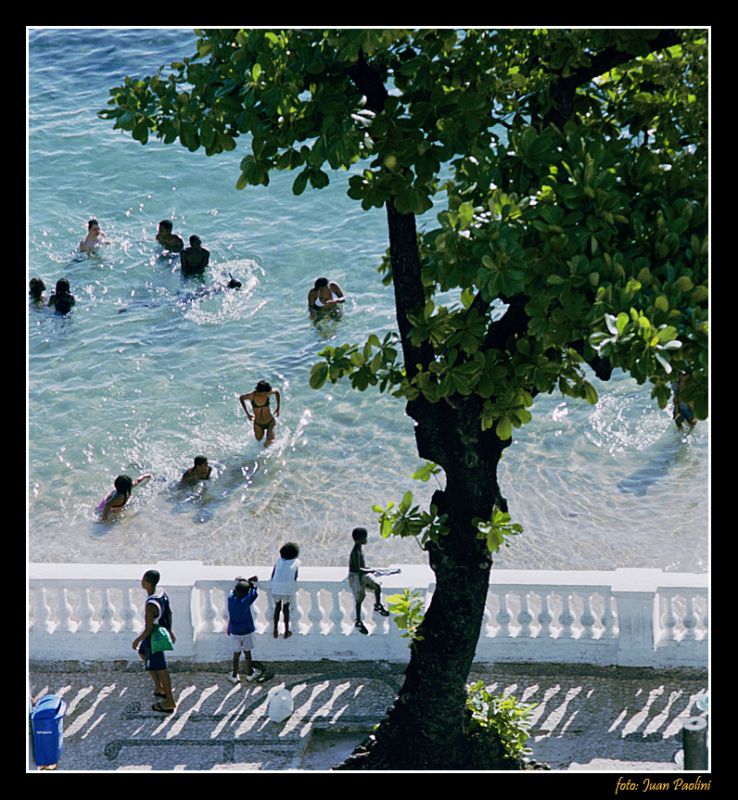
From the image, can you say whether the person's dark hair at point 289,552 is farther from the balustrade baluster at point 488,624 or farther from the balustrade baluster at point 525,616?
the balustrade baluster at point 525,616

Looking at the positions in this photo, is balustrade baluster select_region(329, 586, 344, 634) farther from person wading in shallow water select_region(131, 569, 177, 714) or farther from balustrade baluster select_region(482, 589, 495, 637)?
person wading in shallow water select_region(131, 569, 177, 714)

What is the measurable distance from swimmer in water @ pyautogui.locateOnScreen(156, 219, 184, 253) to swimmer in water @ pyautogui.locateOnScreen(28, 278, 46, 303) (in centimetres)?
241

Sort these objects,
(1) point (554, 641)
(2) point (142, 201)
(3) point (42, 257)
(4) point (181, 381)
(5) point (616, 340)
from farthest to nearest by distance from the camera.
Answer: (2) point (142, 201) < (3) point (42, 257) < (4) point (181, 381) < (1) point (554, 641) < (5) point (616, 340)

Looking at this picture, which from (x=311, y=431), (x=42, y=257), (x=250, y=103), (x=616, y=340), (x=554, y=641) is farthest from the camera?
(x=42, y=257)

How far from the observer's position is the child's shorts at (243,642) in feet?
38.9

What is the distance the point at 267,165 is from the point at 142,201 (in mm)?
18488

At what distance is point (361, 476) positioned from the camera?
17.1 meters

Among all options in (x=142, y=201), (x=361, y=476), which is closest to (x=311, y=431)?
(x=361, y=476)

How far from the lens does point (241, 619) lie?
11.8m

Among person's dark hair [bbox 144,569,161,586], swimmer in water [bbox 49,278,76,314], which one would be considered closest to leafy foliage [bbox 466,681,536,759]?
person's dark hair [bbox 144,569,161,586]

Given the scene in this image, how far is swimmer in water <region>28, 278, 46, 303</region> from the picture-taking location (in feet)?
71.8

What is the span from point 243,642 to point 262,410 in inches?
240

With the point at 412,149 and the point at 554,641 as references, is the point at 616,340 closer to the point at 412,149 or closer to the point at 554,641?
the point at 412,149

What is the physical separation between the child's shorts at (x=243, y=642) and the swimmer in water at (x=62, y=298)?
1115cm
